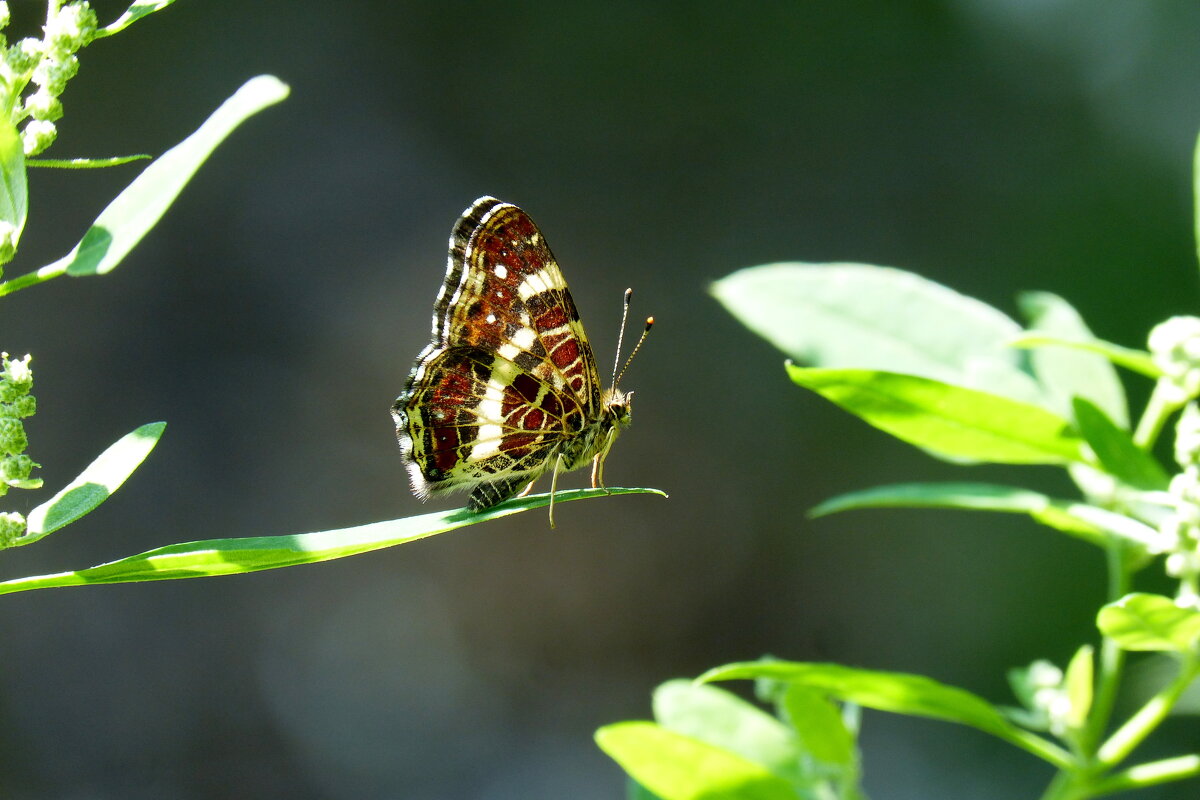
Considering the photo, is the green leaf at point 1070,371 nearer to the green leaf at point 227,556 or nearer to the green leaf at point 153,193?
the green leaf at point 227,556

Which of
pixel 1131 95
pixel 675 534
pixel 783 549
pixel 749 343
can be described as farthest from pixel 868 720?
pixel 1131 95

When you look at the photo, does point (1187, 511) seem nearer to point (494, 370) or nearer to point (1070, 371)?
point (1070, 371)

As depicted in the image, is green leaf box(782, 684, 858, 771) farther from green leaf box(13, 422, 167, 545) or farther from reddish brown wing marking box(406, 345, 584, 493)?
green leaf box(13, 422, 167, 545)

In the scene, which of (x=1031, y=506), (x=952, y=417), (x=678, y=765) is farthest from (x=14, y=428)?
(x=1031, y=506)

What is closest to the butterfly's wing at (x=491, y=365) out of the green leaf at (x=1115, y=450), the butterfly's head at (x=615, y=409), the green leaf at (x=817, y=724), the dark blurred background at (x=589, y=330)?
the butterfly's head at (x=615, y=409)

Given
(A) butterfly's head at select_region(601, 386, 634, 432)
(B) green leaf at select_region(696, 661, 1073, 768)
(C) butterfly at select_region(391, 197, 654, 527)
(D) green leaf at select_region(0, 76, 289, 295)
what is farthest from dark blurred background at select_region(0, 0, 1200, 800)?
(D) green leaf at select_region(0, 76, 289, 295)

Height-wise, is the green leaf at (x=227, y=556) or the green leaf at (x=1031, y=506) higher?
the green leaf at (x=227, y=556)
